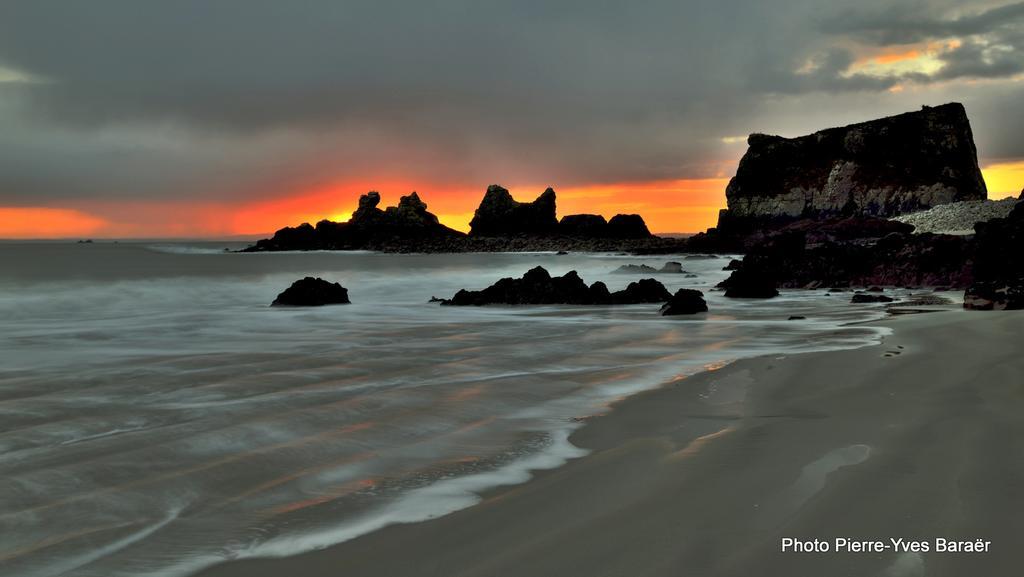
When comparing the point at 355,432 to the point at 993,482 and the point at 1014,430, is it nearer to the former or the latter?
the point at 993,482

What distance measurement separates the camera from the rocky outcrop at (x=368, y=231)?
4186 inches

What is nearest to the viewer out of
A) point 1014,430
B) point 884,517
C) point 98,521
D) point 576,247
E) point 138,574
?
point 138,574

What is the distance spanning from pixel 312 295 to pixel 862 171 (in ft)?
263

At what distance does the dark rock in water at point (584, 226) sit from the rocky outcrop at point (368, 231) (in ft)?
55.2

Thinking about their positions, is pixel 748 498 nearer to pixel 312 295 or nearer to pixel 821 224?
pixel 312 295

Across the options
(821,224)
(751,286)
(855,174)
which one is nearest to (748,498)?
(751,286)

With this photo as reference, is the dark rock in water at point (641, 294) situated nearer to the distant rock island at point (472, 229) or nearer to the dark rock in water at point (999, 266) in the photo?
the dark rock in water at point (999, 266)

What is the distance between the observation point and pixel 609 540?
2307 millimetres

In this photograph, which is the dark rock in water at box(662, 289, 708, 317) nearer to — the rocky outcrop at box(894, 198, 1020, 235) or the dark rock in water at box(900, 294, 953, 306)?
the dark rock in water at box(900, 294, 953, 306)

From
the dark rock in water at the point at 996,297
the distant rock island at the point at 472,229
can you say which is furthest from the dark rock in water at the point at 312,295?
the distant rock island at the point at 472,229

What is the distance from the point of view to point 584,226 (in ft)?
339

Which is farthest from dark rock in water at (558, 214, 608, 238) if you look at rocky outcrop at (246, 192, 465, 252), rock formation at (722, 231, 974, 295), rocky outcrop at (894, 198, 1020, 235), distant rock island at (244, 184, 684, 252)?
rock formation at (722, 231, 974, 295)

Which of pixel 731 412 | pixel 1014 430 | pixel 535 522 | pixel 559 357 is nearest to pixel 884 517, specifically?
pixel 535 522

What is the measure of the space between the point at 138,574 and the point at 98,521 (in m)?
0.59
